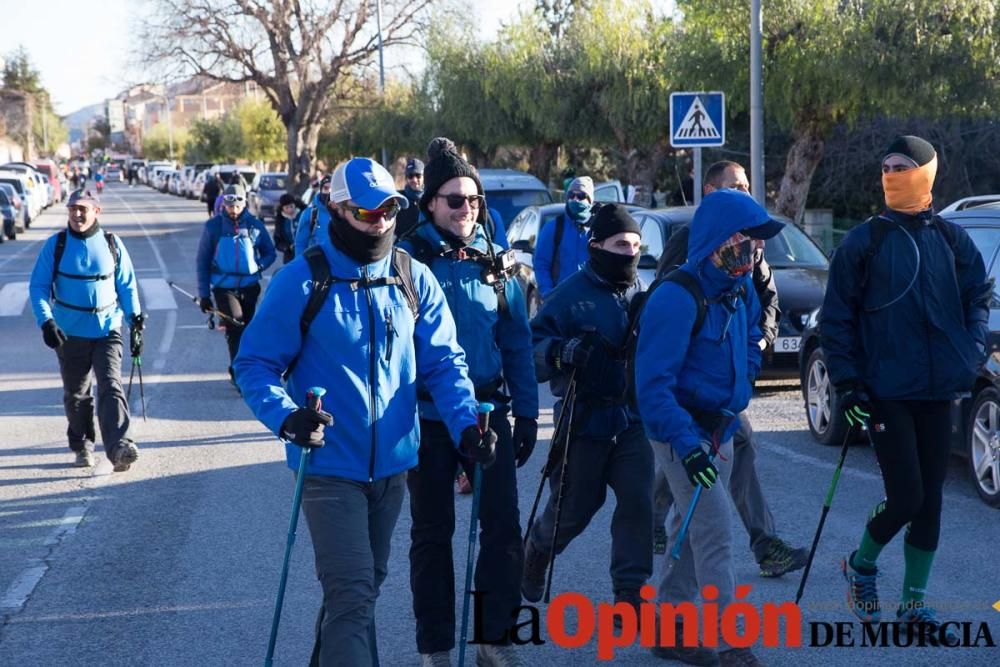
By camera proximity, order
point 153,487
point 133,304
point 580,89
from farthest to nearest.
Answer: point 580,89 < point 133,304 < point 153,487

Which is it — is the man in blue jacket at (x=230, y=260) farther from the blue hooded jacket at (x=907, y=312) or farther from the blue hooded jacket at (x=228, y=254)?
the blue hooded jacket at (x=907, y=312)

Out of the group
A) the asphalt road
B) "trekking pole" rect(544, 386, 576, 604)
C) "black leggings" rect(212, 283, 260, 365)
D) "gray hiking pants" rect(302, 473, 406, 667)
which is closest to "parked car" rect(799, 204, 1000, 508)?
the asphalt road

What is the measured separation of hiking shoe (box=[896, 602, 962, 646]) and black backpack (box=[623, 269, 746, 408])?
1384 millimetres

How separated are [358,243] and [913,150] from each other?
7.72ft

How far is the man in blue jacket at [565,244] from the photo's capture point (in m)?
9.70

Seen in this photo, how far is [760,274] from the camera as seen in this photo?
6.79 m

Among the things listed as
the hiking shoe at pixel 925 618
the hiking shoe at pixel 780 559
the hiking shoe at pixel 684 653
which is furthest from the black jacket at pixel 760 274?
the hiking shoe at pixel 684 653

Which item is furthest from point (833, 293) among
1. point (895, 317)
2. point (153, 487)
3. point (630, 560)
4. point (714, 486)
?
point (153, 487)

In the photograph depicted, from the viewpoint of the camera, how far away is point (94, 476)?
907cm

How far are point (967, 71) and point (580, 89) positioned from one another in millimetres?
14710

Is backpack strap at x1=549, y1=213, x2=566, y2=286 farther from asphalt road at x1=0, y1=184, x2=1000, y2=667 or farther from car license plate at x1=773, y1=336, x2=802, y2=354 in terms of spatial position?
car license plate at x1=773, y1=336, x2=802, y2=354

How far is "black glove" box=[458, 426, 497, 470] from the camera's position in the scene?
174 inches

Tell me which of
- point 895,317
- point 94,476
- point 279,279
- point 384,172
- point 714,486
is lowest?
point 94,476

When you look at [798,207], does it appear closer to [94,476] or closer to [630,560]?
[94,476]
